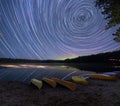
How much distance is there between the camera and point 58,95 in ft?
50.0

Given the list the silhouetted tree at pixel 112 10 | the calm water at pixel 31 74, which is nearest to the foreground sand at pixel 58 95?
the calm water at pixel 31 74

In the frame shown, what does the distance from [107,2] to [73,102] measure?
17.5 metres

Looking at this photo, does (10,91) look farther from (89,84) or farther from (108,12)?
(108,12)

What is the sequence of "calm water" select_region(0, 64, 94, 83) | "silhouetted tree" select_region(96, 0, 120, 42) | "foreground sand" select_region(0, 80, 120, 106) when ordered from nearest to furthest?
"foreground sand" select_region(0, 80, 120, 106) → "calm water" select_region(0, 64, 94, 83) → "silhouetted tree" select_region(96, 0, 120, 42)

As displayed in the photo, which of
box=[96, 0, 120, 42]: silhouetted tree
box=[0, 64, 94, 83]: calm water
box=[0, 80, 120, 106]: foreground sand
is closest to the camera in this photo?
box=[0, 80, 120, 106]: foreground sand

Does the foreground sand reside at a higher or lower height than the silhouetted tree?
lower

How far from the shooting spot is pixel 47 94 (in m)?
15.4

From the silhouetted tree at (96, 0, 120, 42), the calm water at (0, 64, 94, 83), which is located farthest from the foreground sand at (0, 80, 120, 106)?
the silhouetted tree at (96, 0, 120, 42)

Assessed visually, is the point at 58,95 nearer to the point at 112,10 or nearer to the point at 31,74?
the point at 31,74

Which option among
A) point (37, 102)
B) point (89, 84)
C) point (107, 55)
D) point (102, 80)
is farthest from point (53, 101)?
point (107, 55)

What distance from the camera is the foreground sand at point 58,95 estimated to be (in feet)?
44.2

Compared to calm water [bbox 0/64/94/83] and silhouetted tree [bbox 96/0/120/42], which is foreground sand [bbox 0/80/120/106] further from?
silhouetted tree [bbox 96/0/120/42]

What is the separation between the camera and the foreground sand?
531 inches

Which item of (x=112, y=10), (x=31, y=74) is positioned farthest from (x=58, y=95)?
(x=112, y=10)
